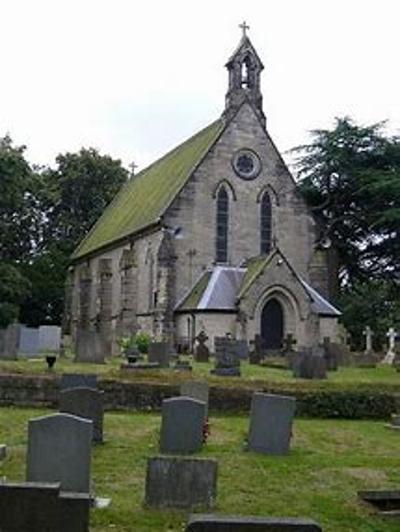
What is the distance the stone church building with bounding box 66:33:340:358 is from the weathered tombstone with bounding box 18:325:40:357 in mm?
8546

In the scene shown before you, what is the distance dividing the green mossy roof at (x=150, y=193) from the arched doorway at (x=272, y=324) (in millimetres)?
6884

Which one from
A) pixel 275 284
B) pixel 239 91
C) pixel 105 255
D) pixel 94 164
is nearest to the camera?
pixel 275 284

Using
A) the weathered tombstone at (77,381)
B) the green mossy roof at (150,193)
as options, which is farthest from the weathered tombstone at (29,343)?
the weathered tombstone at (77,381)

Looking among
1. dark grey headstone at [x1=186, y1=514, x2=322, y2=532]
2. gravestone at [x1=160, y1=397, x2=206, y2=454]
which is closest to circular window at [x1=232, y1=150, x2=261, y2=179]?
gravestone at [x1=160, y1=397, x2=206, y2=454]

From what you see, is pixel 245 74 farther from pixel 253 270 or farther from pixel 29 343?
pixel 29 343

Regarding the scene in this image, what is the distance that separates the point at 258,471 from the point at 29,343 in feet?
61.8

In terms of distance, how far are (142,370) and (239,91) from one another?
24.2 meters

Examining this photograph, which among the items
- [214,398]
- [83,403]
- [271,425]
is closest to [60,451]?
[83,403]

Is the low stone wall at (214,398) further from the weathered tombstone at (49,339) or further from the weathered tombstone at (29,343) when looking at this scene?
the weathered tombstone at (49,339)

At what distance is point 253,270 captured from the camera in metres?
37.3

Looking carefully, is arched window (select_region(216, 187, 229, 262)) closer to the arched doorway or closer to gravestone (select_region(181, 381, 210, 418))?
the arched doorway

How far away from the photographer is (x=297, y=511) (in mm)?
9211

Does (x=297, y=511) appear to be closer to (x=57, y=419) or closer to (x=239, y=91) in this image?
(x=57, y=419)

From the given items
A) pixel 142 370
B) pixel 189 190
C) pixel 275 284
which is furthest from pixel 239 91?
pixel 142 370
